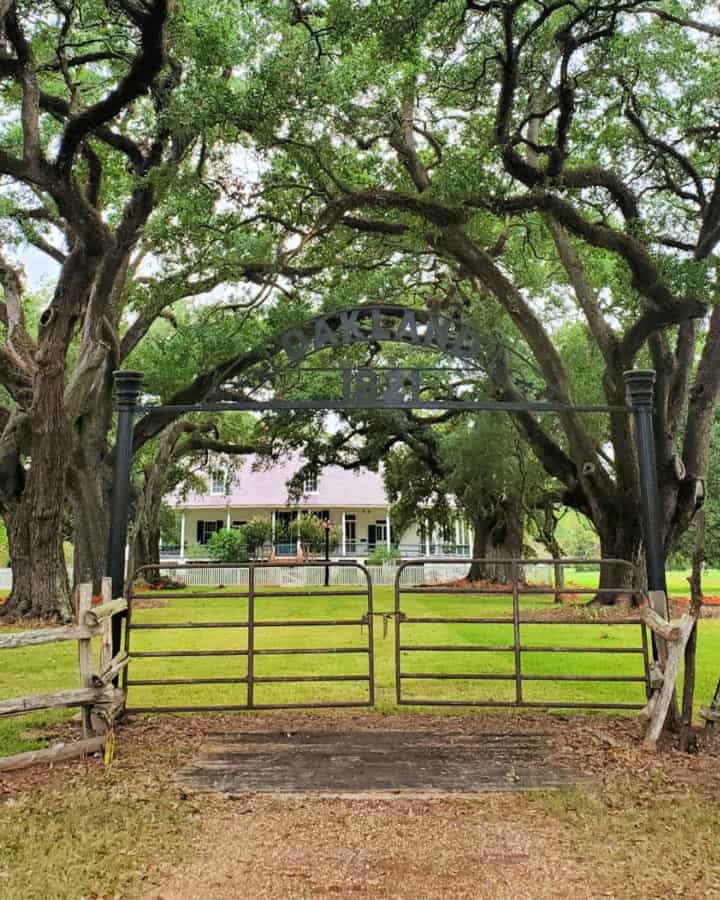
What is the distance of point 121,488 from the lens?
23.5 feet

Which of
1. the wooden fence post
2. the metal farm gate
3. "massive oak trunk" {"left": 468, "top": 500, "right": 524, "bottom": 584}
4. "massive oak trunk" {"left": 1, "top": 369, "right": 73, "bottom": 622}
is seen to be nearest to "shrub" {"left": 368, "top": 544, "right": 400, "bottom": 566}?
"massive oak trunk" {"left": 468, "top": 500, "right": 524, "bottom": 584}

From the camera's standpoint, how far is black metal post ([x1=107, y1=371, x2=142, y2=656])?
272 inches

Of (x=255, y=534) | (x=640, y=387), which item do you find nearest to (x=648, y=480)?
(x=640, y=387)

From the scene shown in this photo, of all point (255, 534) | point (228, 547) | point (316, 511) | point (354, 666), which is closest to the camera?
point (354, 666)

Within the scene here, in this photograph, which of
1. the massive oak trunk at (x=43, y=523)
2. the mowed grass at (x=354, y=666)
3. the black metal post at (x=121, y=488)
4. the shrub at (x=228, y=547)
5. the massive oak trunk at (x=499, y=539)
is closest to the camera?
the black metal post at (x=121, y=488)

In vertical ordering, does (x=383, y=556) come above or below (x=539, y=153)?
below

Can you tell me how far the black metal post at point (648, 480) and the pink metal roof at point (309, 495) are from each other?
2960 cm

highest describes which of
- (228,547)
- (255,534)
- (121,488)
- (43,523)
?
(121,488)

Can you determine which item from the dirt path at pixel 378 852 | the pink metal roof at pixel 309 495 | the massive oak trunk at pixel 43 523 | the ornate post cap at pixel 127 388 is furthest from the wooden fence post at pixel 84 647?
the pink metal roof at pixel 309 495

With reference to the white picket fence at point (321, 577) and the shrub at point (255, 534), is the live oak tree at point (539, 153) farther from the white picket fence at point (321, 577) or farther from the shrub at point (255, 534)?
the shrub at point (255, 534)

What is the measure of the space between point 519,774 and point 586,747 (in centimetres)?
95

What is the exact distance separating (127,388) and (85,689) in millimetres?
2775

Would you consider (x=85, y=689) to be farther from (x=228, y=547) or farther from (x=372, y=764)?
(x=228, y=547)

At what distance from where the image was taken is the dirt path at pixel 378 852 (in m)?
3.82
